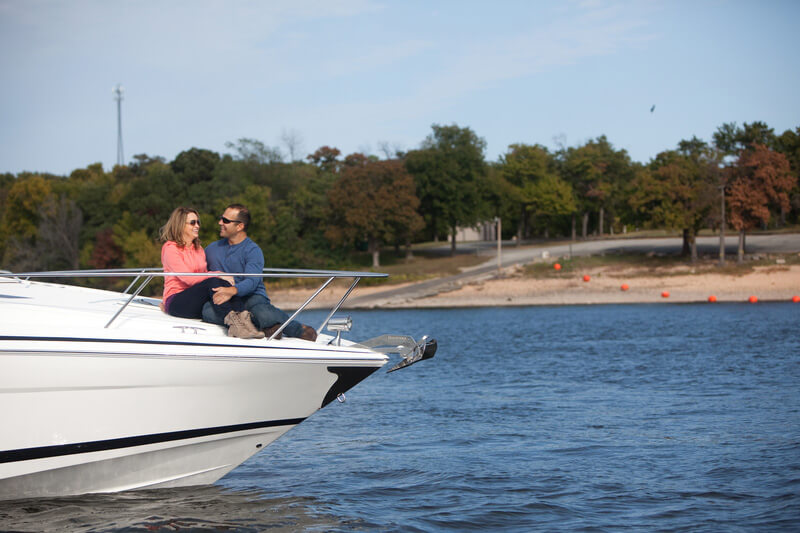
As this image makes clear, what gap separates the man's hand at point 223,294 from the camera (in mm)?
6918

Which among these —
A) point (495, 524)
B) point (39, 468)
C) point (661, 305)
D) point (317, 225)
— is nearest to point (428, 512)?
point (495, 524)

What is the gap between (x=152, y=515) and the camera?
7.12 meters

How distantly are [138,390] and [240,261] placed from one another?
58.0 inches

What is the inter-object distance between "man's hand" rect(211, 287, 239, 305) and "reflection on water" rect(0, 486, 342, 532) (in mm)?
1997

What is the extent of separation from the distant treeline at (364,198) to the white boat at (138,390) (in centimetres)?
4302

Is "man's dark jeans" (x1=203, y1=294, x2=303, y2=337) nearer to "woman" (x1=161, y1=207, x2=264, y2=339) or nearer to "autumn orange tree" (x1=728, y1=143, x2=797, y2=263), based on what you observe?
"woman" (x1=161, y1=207, x2=264, y2=339)

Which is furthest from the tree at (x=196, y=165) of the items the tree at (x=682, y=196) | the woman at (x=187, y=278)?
the woman at (x=187, y=278)

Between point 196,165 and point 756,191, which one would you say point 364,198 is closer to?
point 196,165

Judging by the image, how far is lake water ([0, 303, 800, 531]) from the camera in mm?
7211

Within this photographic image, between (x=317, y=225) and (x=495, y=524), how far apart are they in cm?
6038

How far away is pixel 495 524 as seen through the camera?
23.8ft

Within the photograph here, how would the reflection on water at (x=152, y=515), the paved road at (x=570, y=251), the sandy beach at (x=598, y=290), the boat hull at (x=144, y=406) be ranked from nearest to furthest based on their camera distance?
the boat hull at (x=144, y=406), the reflection on water at (x=152, y=515), the sandy beach at (x=598, y=290), the paved road at (x=570, y=251)

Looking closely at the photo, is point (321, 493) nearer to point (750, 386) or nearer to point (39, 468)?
point (39, 468)

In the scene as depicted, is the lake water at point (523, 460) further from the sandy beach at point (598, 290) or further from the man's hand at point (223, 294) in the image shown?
the sandy beach at point (598, 290)
